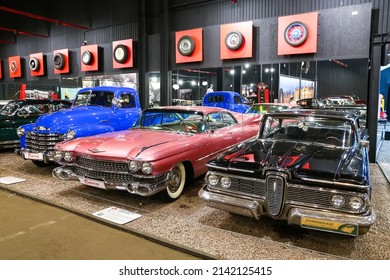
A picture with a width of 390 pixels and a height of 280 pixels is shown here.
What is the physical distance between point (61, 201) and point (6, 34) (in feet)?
61.0

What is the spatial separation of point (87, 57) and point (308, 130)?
11.7 metres

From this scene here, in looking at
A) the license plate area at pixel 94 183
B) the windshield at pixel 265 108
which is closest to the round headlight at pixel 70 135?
the license plate area at pixel 94 183

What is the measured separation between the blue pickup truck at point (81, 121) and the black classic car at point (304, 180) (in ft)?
11.9

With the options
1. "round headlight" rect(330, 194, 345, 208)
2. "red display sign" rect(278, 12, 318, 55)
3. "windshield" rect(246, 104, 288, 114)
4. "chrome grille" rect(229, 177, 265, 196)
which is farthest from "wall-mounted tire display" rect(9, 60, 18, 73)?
"round headlight" rect(330, 194, 345, 208)

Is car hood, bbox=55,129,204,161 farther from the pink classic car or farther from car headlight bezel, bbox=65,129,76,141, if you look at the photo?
car headlight bezel, bbox=65,129,76,141

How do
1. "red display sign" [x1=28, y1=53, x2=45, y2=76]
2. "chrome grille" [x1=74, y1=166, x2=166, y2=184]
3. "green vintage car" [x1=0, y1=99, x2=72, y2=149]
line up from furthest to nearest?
1. "red display sign" [x1=28, y1=53, x2=45, y2=76]
2. "green vintage car" [x1=0, y1=99, x2=72, y2=149]
3. "chrome grille" [x1=74, y1=166, x2=166, y2=184]

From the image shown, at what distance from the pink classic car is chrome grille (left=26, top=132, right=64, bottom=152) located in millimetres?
1309

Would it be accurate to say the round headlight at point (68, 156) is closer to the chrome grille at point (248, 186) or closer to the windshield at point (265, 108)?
the chrome grille at point (248, 186)

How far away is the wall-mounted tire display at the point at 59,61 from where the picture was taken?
47.2ft

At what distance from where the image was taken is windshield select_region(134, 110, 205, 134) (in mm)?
5145

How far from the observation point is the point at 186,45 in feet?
34.3

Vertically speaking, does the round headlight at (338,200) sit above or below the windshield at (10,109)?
below

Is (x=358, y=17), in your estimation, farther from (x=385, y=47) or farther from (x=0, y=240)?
(x=0, y=240)

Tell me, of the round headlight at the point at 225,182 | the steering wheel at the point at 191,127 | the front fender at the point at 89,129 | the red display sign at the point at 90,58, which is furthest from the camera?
the red display sign at the point at 90,58
